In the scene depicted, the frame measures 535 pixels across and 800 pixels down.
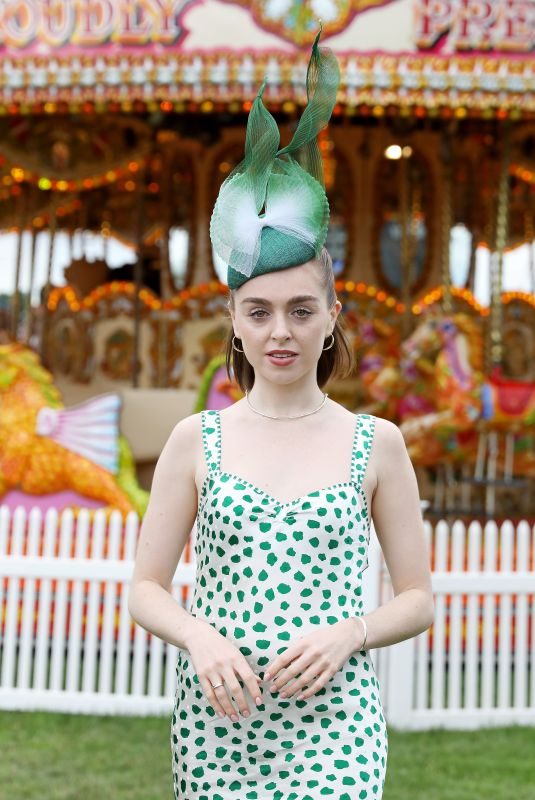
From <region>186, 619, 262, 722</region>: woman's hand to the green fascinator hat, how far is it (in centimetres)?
61

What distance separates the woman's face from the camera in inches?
72.1

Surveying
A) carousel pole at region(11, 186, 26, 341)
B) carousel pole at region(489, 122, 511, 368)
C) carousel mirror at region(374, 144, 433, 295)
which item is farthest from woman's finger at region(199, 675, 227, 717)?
carousel pole at region(11, 186, 26, 341)

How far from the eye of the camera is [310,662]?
164 cm

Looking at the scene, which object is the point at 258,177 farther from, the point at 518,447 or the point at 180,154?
the point at 180,154

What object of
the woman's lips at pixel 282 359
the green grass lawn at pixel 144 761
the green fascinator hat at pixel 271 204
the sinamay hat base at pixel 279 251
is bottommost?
the green grass lawn at pixel 144 761

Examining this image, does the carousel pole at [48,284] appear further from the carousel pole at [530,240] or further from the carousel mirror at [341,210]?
the carousel pole at [530,240]

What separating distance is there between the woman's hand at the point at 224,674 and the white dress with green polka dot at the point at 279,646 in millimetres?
63

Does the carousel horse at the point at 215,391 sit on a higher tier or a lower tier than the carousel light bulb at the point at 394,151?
lower

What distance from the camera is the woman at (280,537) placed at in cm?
172

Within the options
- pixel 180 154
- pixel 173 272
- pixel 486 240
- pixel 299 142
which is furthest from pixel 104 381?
pixel 299 142

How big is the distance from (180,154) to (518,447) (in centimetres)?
459

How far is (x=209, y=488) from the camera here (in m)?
1.82

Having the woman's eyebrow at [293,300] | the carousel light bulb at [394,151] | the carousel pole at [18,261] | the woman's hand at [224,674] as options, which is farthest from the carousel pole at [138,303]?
the woman's hand at [224,674]

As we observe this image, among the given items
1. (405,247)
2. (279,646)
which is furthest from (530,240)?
(279,646)
